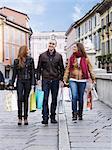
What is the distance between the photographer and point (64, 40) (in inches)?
4889

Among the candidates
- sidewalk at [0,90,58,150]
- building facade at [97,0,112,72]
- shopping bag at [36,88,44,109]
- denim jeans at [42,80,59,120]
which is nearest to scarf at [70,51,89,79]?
denim jeans at [42,80,59,120]

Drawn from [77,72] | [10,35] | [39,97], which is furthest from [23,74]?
[10,35]

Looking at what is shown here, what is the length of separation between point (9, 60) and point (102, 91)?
5375cm

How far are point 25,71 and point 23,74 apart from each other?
0.08m

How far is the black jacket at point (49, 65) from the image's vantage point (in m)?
9.72

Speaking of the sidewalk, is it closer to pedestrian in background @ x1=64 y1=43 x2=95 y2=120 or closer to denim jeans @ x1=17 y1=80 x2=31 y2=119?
denim jeans @ x1=17 y1=80 x2=31 y2=119

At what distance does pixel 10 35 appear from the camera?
70125mm

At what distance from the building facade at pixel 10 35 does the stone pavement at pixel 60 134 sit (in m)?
53.2

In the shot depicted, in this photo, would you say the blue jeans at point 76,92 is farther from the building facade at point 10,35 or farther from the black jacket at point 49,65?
the building facade at point 10,35

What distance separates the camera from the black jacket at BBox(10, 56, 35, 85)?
31.5 ft

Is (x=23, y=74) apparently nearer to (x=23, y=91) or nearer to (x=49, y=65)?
(x=23, y=91)

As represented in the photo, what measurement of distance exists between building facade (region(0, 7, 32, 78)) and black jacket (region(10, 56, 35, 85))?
53.5 meters

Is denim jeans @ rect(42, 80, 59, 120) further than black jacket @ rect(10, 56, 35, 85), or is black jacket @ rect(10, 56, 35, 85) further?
denim jeans @ rect(42, 80, 59, 120)

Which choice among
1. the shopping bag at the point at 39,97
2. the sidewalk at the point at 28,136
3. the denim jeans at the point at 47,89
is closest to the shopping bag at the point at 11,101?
the sidewalk at the point at 28,136
